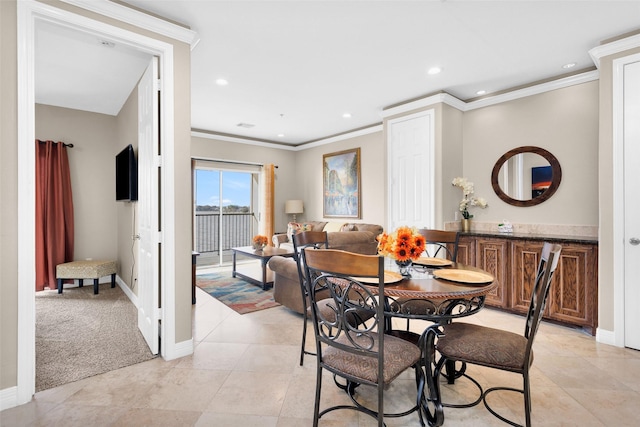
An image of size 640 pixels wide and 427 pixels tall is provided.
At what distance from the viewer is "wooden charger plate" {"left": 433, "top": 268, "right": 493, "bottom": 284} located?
1.81 meters

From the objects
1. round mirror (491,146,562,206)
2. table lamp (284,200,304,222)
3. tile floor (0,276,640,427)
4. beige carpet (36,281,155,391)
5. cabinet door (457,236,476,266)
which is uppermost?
round mirror (491,146,562,206)

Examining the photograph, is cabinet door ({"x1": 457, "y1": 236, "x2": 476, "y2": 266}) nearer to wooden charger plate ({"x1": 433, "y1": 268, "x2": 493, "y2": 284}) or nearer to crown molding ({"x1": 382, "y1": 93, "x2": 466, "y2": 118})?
crown molding ({"x1": 382, "y1": 93, "x2": 466, "y2": 118})

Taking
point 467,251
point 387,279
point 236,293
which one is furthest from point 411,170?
point 236,293

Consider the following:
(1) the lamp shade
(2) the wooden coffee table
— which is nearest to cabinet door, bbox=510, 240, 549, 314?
(2) the wooden coffee table

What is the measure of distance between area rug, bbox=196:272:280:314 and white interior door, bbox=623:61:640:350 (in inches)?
135

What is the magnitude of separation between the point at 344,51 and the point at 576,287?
3.21 metres

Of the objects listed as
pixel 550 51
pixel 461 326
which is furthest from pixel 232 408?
pixel 550 51

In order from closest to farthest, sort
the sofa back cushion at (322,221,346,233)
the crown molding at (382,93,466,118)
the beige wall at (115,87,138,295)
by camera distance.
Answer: the beige wall at (115,87,138,295), the crown molding at (382,93,466,118), the sofa back cushion at (322,221,346,233)

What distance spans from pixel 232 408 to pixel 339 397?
655mm

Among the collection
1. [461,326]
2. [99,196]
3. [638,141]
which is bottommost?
[461,326]

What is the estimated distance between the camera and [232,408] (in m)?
1.86

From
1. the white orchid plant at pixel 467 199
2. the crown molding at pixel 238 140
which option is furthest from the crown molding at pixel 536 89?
the crown molding at pixel 238 140

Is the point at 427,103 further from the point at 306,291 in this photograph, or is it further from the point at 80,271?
the point at 80,271

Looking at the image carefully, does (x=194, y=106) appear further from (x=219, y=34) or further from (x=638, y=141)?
(x=638, y=141)
